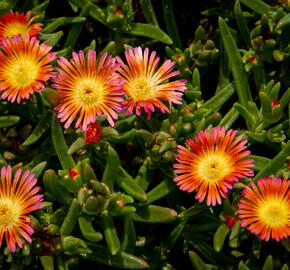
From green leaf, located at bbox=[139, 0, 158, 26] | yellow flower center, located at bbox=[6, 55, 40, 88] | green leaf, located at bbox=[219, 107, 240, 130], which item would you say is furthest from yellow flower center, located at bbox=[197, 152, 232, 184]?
green leaf, located at bbox=[139, 0, 158, 26]

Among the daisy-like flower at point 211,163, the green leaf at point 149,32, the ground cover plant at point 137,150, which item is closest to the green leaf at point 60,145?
the ground cover plant at point 137,150

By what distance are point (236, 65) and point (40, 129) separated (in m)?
0.75

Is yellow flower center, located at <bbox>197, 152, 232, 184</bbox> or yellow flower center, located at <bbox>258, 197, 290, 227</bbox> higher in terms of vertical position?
yellow flower center, located at <bbox>197, 152, 232, 184</bbox>

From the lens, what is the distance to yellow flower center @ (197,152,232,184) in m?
2.00

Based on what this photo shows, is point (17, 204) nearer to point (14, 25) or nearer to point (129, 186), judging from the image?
point (129, 186)

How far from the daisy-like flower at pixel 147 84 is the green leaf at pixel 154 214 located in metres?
0.31

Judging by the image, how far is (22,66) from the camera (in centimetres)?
207

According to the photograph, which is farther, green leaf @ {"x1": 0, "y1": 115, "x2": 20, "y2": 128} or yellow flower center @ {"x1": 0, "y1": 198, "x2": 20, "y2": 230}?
green leaf @ {"x1": 0, "y1": 115, "x2": 20, "y2": 128}

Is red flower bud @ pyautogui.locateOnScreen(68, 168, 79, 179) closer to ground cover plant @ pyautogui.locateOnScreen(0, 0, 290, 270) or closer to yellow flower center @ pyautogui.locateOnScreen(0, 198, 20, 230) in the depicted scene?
ground cover plant @ pyautogui.locateOnScreen(0, 0, 290, 270)

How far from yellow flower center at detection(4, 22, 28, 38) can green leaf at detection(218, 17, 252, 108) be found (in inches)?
27.8

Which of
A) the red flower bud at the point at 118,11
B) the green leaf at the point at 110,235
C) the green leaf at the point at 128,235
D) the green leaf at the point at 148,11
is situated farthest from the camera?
the green leaf at the point at 148,11

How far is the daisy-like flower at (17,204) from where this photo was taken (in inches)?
73.3

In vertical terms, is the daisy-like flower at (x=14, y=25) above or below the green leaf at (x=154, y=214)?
above

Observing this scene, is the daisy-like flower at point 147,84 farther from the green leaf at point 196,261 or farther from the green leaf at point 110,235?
the green leaf at point 196,261
